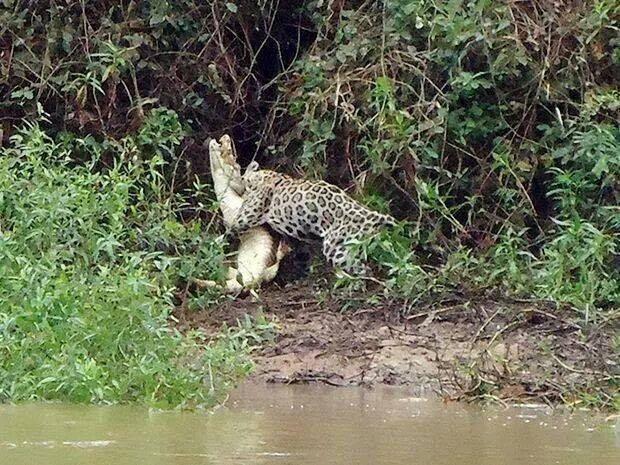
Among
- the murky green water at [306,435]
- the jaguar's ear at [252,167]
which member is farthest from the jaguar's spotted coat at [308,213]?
the murky green water at [306,435]

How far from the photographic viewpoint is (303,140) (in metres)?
9.15

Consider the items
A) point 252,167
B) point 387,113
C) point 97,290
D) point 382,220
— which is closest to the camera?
point 97,290

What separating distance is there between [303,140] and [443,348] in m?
2.62

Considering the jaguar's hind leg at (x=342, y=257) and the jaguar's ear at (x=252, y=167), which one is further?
the jaguar's ear at (x=252, y=167)

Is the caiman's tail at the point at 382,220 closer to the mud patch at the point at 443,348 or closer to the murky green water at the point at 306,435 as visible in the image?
the mud patch at the point at 443,348

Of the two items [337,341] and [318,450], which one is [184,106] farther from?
[318,450]

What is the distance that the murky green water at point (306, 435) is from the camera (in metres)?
4.33

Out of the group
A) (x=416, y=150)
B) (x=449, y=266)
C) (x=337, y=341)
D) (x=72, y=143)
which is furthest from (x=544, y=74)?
(x=72, y=143)

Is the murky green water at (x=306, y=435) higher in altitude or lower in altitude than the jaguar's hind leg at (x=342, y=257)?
lower

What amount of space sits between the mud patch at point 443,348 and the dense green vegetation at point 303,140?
192 mm

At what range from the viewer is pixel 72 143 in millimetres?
9188

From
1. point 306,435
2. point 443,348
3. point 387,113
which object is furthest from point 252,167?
point 306,435

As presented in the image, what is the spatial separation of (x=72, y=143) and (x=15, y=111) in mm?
557

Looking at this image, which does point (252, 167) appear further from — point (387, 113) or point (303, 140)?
point (387, 113)
